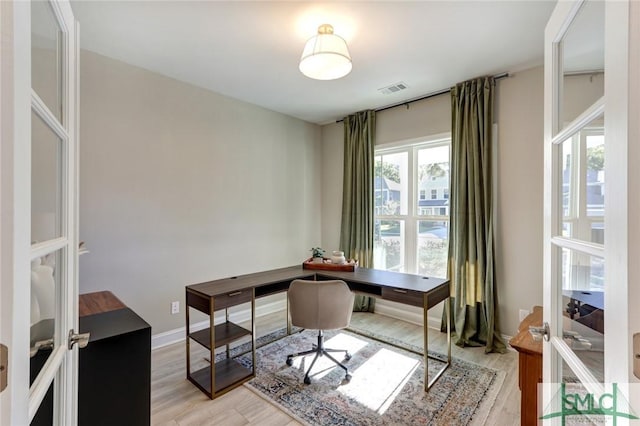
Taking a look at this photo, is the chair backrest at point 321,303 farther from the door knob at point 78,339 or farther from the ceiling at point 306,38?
the ceiling at point 306,38

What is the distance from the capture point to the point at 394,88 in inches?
122

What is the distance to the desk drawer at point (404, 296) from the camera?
2164 mm

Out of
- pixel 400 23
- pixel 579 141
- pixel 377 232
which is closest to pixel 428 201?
pixel 377 232

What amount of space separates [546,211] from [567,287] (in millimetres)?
288

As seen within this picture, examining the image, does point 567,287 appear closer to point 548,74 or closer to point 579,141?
point 579,141

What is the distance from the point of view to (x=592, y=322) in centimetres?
81

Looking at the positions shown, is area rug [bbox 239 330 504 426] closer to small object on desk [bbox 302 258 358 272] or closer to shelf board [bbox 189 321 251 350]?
shelf board [bbox 189 321 251 350]

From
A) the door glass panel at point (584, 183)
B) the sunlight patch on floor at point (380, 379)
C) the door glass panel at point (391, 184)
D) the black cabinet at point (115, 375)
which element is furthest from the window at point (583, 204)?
the door glass panel at point (391, 184)

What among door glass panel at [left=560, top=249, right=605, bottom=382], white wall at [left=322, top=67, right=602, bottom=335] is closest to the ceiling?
white wall at [left=322, top=67, right=602, bottom=335]

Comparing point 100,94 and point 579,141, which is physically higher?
point 100,94

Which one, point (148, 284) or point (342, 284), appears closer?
point (342, 284)

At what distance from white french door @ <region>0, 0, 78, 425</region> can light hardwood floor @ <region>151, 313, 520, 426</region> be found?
1.07 meters

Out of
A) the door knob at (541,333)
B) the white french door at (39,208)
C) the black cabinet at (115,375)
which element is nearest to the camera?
the white french door at (39,208)

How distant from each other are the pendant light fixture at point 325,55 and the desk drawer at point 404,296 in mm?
1689
